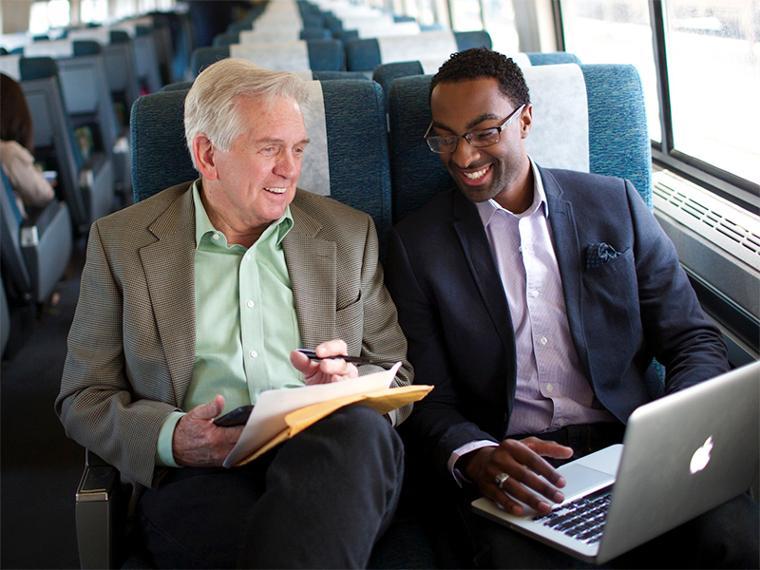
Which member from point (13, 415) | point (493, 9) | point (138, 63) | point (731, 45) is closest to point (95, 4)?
point (138, 63)

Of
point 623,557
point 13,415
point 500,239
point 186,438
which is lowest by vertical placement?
point 13,415

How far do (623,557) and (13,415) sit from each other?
8.69 feet

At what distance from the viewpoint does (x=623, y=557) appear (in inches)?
65.8

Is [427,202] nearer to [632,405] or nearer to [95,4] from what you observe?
[632,405]

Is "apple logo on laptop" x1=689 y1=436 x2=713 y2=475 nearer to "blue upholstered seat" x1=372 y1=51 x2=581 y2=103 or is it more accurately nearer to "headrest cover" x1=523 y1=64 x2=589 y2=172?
"headrest cover" x1=523 y1=64 x2=589 y2=172

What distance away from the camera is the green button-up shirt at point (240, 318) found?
1896mm

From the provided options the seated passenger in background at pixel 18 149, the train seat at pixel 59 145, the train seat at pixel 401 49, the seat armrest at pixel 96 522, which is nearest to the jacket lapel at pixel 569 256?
the seat armrest at pixel 96 522

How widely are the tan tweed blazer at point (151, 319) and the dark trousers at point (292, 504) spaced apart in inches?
4.1

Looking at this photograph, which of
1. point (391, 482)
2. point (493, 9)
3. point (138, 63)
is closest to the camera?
point (391, 482)

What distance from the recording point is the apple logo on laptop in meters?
1.46

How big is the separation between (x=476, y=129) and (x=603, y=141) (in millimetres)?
434

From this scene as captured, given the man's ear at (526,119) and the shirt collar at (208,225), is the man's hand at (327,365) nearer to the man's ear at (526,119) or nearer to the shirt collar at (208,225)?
the shirt collar at (208,225)

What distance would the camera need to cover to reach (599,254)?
2.01 meters

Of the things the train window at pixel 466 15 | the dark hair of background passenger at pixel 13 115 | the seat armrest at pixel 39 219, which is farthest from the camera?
the train window at pixel 466 15
